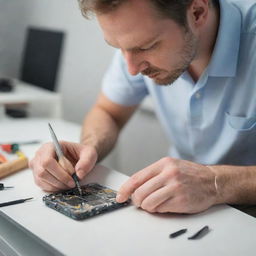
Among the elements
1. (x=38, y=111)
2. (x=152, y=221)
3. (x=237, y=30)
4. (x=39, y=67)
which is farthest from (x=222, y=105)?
(x=39, y=67)

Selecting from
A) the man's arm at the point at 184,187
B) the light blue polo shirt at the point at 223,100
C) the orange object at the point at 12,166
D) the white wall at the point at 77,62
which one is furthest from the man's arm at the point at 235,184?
the white wall at the point at 77,62

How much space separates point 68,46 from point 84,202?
5.63 ft

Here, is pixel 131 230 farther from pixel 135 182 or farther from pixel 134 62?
pixel 134 62

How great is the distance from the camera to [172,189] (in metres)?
0.76

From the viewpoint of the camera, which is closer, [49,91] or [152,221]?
[152,221]

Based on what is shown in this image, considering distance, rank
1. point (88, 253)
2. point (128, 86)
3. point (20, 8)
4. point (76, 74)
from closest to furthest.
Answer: point (88, 253) → point (128, 86) → point (76, 74) → point (20, 8)

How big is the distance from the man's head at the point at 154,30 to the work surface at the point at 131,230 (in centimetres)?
34

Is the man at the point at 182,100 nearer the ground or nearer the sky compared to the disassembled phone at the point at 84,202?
nearer the sky

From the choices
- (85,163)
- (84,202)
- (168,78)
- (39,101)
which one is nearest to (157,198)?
(84,202)

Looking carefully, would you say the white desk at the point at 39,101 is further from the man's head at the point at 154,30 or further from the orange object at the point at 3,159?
the man's head at the point at 154,30

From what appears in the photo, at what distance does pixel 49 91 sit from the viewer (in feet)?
6.86

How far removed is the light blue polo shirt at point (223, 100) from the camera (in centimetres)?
106

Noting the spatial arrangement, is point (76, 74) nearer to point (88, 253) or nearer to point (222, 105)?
point (222, 105)

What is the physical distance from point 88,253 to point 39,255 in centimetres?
12
